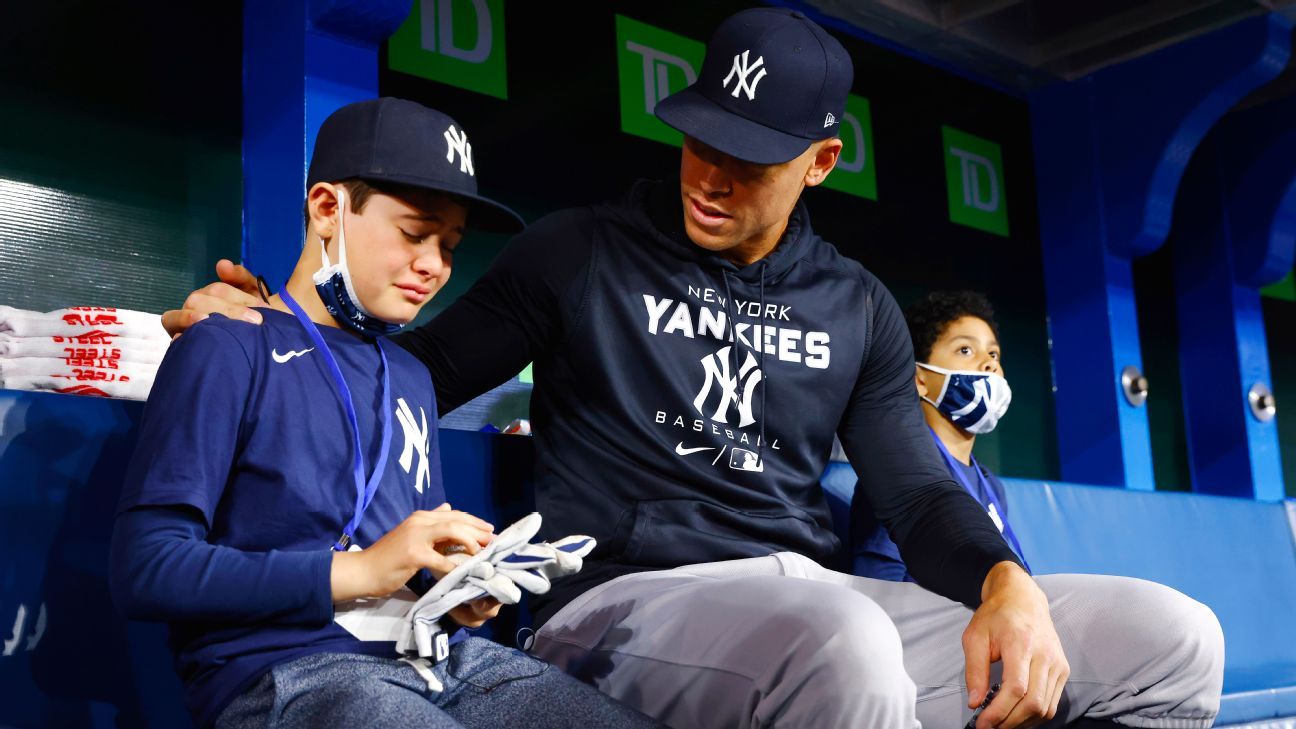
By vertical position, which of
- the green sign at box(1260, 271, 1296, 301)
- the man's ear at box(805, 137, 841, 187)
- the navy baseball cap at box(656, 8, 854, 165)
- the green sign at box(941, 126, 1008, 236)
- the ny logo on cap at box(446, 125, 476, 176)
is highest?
the green sign at box(941, 126, 1008, 236)

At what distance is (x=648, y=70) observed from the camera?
3732 mm

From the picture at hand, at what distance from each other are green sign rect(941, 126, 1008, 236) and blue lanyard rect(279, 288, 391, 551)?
3.58 meters

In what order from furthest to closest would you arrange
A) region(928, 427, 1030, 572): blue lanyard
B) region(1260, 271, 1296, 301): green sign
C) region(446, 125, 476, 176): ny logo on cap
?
region(1260, 271, 1296, 301): green sign < region(928, 427, 1030, 572): blue lanyard < region(446, 125, 476, 176): ny logo on cap

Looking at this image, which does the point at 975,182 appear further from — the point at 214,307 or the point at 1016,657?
the point at 214,307

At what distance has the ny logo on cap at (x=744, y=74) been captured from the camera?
5.87 feet

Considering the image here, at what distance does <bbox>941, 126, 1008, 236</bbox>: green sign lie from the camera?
469 centimetres

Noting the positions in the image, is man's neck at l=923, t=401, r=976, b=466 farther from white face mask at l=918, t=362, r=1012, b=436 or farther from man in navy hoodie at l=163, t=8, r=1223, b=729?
man in navy hoodie at l=163, t=8, r=1223, b=729

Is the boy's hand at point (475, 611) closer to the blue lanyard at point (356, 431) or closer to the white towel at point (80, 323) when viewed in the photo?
the blue lanyard at point (356, 431)

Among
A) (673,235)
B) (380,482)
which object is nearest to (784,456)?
(673,235)

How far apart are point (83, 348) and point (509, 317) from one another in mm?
669

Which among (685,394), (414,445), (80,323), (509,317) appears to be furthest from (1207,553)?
(80,323)

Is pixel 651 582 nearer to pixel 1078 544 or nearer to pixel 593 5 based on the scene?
pixel 1078 544

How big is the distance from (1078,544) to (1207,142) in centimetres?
311

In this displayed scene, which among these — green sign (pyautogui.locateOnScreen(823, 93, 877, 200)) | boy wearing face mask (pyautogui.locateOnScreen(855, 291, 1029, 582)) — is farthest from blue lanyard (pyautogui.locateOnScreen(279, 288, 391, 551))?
green sign (pyautogui.locateOnScreen(823, 93, 877, 200))
